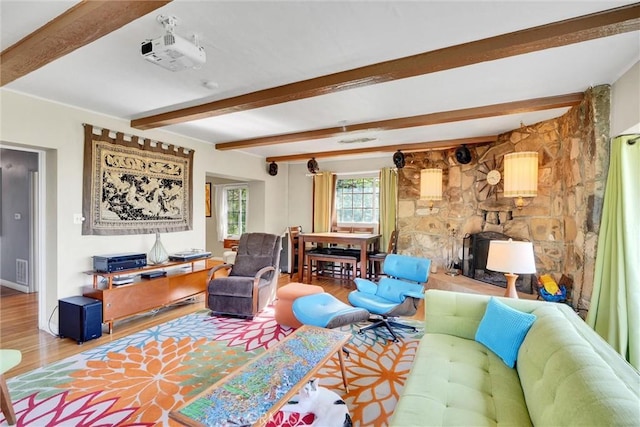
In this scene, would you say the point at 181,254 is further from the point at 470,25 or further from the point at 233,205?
the point at 470,25

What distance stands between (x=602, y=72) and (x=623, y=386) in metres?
2.41

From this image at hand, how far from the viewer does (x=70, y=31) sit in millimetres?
1643

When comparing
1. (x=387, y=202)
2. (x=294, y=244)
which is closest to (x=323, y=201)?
(x=294, y=244)

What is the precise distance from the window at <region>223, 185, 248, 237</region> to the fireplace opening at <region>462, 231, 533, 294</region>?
4.62 meters

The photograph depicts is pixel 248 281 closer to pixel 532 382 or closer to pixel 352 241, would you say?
pixel 352 241

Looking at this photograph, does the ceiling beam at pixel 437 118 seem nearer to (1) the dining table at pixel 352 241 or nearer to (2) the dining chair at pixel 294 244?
(1) the dining table at pixel 352 241

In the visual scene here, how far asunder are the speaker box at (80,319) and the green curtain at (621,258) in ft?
14.6

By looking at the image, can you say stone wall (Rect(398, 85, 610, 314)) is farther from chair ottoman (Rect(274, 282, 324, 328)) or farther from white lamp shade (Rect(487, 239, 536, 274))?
chair ottoman (Rect(274, 282, 324, 328))

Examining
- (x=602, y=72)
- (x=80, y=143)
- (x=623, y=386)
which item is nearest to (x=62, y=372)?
(x=80, y=143)

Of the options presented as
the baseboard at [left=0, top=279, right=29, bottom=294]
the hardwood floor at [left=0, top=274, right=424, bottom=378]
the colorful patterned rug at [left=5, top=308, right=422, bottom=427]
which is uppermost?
the baseboard at [left=0, top=279, right=29, bottom=294]

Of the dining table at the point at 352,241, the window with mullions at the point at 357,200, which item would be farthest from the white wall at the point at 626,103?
the window with mullions at the point at 357,200

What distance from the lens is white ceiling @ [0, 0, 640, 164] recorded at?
1.62m

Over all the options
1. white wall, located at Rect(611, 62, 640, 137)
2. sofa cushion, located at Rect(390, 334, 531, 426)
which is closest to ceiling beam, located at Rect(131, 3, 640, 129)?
white wall, located at Rect(611, 62, 640, 137)

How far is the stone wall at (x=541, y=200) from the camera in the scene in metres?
2.63
